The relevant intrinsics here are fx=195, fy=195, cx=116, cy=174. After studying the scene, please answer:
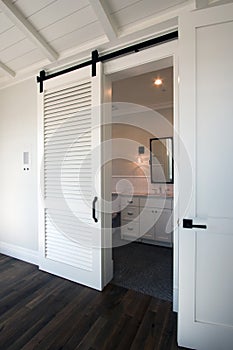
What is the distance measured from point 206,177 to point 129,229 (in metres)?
2.46

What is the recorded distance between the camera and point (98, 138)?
205 centimetres

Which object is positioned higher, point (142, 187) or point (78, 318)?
point (142, 187)

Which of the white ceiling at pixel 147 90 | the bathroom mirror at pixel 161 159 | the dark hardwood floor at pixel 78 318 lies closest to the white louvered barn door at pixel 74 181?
the dark hardwood floor at pixel 78 318

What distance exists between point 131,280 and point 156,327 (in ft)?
2.32

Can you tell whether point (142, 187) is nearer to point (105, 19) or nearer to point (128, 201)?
point (128, 201)

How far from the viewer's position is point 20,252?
9.38 feet

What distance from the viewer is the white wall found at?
8.79 ft

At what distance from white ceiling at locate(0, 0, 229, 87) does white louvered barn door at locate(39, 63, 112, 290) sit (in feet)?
0.85

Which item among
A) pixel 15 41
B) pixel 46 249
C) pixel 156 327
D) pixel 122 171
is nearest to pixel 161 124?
pixel 122 171

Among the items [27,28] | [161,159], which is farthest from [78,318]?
[161,159]

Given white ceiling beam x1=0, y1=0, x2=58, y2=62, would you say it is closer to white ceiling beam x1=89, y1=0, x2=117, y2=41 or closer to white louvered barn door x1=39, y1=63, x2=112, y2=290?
white louvered barn door x1=39, y1=63, x2=112, y2=290

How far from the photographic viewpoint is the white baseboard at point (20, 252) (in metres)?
2.72

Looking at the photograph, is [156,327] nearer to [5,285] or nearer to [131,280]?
[131,280]

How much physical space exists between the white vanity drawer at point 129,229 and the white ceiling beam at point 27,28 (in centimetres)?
275
